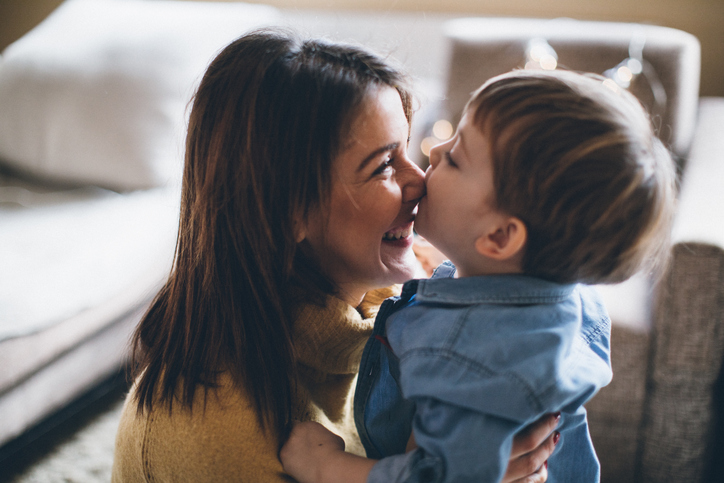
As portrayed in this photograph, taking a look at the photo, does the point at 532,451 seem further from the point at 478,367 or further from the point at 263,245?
the point at 263,245

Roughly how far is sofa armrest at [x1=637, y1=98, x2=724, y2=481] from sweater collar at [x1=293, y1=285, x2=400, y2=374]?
82 cm

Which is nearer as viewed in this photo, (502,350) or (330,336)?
(502,350)

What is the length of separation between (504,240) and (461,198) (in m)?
0.08

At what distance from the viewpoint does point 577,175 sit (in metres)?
0.60

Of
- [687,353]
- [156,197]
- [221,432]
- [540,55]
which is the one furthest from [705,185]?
[156,197]

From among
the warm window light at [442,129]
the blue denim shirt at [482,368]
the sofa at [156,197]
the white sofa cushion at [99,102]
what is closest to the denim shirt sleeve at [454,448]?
the blue denim shirt at [482,368]

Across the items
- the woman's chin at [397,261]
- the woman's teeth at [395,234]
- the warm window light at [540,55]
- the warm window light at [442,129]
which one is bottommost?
the warm window light at [442,129]

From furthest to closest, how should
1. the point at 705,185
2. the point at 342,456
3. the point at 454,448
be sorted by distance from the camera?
the point at 705,185
the point at 342,456
the point at 454,448

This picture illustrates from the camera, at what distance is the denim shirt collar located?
640mm

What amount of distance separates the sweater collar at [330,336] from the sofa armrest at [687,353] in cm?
82

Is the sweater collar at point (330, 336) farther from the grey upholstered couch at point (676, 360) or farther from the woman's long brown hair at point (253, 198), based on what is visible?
the grey upholstered couch at point (676, 360)

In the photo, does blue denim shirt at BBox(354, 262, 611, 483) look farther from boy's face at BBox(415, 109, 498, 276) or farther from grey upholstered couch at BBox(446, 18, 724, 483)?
grey upholstered couch at BBox(446, 18, 724, 483)

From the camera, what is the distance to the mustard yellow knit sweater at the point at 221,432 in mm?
688

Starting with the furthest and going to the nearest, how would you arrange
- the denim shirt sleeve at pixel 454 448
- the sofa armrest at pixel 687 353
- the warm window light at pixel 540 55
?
the warm window light at pixel 540 55, the sofa armrest at pixel 687 353, the denim shirt sleeve at pixel 454 448
